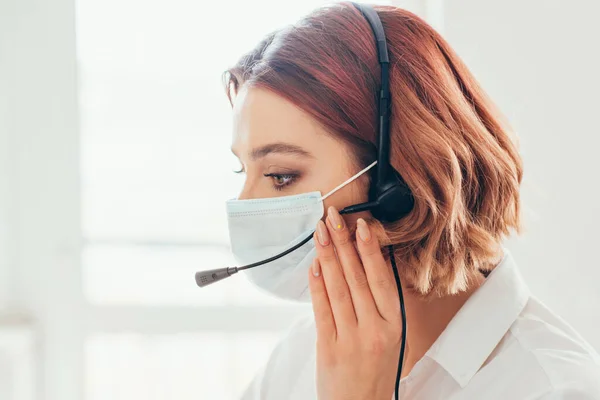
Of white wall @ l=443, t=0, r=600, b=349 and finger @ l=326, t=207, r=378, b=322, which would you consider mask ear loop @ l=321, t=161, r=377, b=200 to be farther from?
white wall @ l=443, t=0, r=600, b=349

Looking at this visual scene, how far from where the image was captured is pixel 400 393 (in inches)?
48.3

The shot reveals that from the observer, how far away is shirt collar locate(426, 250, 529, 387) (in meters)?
1.13

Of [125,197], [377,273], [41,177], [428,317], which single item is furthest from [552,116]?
[41,177]

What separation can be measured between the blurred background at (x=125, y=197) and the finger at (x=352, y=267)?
1.05 m

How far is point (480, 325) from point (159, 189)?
1261 millimetres

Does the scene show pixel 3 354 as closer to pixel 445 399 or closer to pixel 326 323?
pixel 326 323

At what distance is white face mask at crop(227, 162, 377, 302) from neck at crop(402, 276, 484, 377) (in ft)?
A: 0.70

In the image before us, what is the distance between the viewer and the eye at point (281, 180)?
1.19 metres

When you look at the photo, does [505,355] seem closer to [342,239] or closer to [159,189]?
[342,239]

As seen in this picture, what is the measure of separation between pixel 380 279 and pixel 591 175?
0.95 metres

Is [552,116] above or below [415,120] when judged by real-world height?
Answer: below

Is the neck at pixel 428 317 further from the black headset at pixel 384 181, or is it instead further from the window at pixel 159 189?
the window at pixel 159 189

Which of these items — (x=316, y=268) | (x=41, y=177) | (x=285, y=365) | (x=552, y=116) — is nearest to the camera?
(x=316, y=268)

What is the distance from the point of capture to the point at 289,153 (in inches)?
45.6
